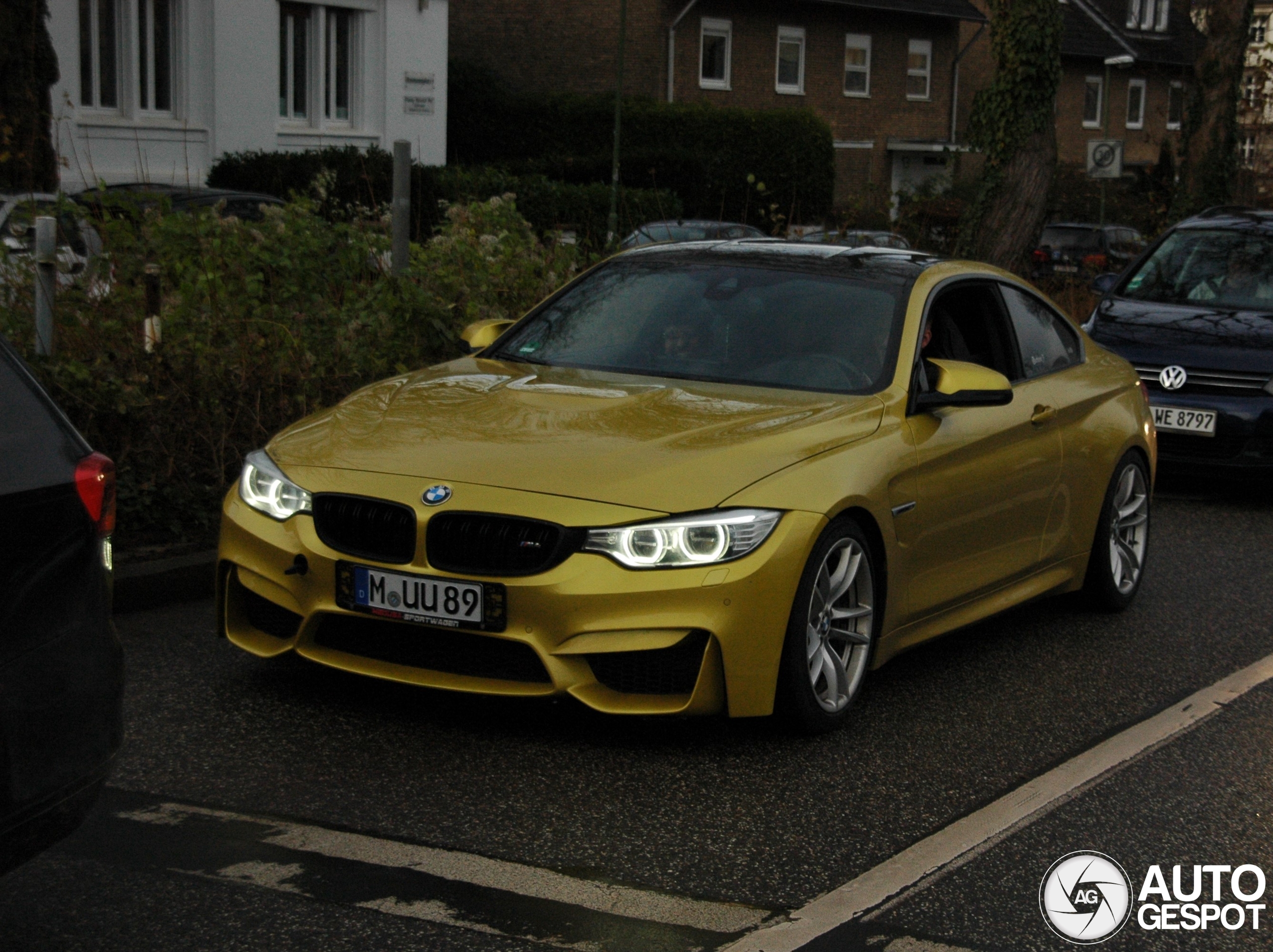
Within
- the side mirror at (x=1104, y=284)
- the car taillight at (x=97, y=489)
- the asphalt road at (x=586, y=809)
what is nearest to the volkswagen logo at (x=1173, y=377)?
the side mirror at (x=1104, y=284)

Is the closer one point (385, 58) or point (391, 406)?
point (391, 406)

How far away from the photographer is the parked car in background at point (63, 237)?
8141 mm

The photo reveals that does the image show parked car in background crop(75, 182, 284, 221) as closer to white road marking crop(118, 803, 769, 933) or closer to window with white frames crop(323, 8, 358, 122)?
white road marking crop(118, 803, 769, 933)

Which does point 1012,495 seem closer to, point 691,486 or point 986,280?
point 986,280

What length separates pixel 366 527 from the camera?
5098mm

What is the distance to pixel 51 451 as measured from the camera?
131 inches

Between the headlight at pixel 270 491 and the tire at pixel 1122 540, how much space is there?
3.56 m

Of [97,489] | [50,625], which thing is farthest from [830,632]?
[50,625]

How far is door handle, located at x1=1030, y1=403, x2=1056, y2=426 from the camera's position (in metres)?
6.64

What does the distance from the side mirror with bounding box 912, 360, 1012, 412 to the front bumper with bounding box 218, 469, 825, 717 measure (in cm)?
106

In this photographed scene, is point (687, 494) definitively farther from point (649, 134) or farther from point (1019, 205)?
point (649, 134)

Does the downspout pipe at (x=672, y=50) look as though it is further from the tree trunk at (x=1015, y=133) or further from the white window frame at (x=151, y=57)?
the tree trunk at (x=1015, y=133)

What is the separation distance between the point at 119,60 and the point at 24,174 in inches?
512

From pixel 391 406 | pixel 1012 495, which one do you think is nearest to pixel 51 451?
pixel 391 406
